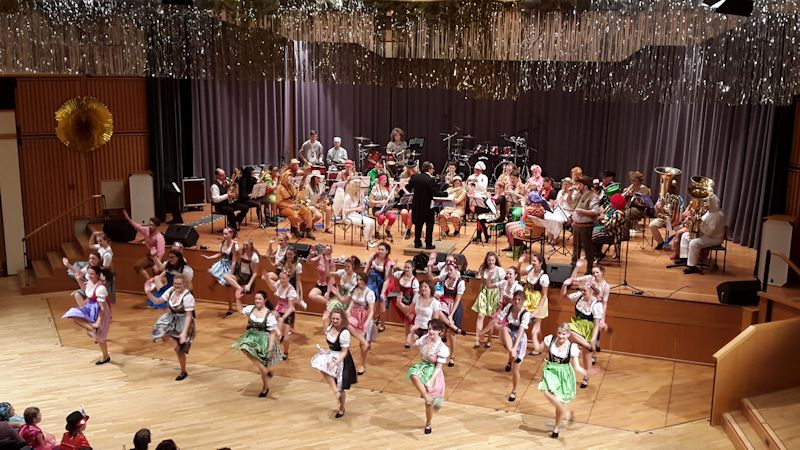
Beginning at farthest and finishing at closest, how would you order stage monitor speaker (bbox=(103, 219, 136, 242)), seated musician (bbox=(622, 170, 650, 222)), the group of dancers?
stage monitor speaker (bbox=(103, 219, 136, 242))
seated musician (bbox=(622, 170, 650, 222))
the group of dancers

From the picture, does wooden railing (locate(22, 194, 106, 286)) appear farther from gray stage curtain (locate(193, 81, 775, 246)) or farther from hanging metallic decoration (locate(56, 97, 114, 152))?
gray stage curtain (locate(193, 81, 775, 246))

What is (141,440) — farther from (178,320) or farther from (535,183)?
(535,183)

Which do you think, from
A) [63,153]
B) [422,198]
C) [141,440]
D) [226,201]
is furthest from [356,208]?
[141,440]

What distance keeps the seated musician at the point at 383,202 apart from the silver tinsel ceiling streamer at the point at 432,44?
3.00 metres

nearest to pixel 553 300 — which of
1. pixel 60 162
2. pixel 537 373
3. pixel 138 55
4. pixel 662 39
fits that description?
pixel 537 373

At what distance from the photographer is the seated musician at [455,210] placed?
519 inches

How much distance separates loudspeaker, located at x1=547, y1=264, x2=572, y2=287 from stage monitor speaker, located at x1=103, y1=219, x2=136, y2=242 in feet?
21.5

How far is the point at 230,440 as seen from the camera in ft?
26.5

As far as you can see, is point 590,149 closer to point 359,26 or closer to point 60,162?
point 359,26

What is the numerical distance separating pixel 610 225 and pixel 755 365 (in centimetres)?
319

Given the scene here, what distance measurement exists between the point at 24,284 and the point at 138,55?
6251mm

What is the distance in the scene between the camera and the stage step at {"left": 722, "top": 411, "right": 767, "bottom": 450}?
25.8 ft

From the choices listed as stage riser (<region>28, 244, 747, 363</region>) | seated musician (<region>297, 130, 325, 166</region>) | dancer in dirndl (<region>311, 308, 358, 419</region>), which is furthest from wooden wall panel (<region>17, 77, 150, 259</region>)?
dancer in dirndl (<region>311, 308, 358, 419</region>)

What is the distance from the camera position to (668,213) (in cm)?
1241
